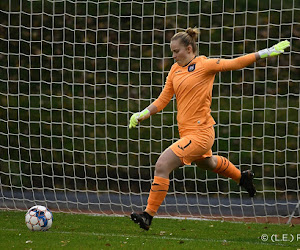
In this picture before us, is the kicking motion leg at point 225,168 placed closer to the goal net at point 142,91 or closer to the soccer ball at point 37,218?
the soccer ball at point 37,218

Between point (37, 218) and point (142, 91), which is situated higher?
point (142, 91)

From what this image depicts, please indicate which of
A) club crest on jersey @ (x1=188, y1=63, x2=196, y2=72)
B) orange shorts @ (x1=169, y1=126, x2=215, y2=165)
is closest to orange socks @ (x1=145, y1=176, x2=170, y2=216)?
orange shorts @ (x1=169, y1=126, x2=215, y2=165)

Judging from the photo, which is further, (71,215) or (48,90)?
(48,90)

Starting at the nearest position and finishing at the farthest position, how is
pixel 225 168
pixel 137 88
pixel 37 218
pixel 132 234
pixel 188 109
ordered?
pixel 188 109
pixel 37 218
pixel 225 168
pixel 132 234
pixel 137 88

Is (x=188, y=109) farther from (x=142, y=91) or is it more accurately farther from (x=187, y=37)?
(x=142, y=91)

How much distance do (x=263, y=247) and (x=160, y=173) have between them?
1160 mm

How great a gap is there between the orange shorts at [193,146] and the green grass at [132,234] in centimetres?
82

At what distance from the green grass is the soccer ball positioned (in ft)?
0.30

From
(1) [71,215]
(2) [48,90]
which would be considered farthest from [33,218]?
(2) [48,90]

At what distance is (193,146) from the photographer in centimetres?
591

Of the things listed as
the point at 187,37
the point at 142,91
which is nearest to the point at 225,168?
the point at 187,37

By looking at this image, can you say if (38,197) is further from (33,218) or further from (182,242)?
(182,242)

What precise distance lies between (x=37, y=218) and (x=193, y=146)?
1.81m

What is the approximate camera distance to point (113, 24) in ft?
36.9
